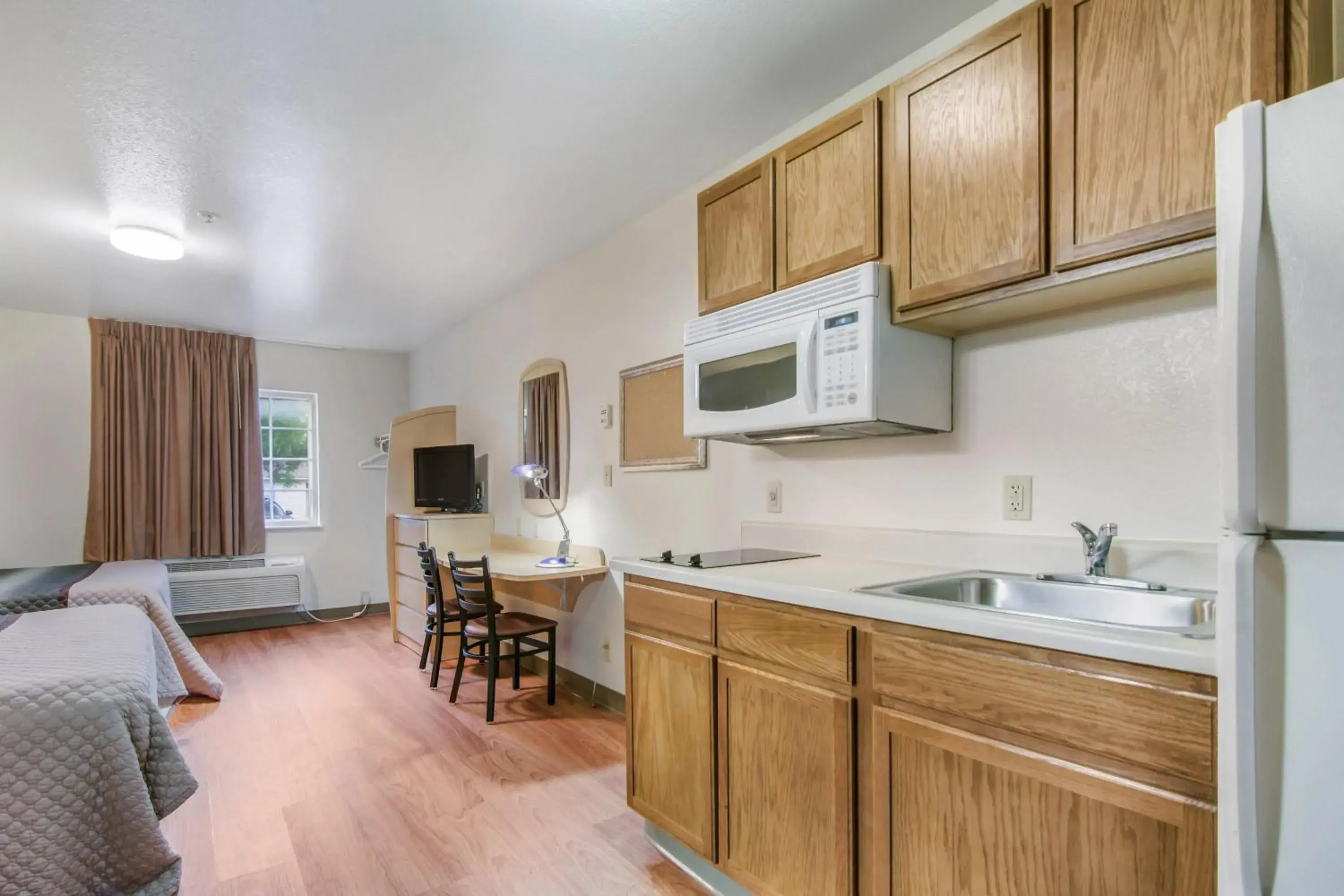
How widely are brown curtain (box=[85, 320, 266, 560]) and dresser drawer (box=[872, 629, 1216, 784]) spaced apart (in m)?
5.55

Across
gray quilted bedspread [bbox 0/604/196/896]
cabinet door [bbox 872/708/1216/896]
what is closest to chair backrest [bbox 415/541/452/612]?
gray quilted bedspread [bbox 0/604/196/896]

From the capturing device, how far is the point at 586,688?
11.6 ft

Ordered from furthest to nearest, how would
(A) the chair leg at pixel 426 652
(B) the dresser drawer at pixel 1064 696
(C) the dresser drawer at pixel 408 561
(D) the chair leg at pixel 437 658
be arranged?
(C) the dresser drawer at pixel 408 561 → (A) the chair leg at pixel 426 652 → (D) the chair leg at pixel 437 658 → (B) the dresser drawer at pixel 1064 696

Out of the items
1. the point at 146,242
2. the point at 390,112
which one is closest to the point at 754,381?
the point at 390,112

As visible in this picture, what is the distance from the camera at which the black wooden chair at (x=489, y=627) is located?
130 inches

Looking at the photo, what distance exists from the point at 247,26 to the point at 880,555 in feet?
7.67

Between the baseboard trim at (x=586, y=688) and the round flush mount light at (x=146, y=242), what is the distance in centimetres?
285

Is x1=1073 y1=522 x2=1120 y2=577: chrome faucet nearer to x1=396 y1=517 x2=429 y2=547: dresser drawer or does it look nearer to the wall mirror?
the wall mirror

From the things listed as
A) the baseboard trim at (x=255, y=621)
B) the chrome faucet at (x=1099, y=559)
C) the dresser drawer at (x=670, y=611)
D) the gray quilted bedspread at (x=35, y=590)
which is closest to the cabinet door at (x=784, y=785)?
the dresser drawer at (x=670, y=611)

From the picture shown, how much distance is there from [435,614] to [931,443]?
3.10 m

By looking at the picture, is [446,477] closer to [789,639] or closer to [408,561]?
[408,561]

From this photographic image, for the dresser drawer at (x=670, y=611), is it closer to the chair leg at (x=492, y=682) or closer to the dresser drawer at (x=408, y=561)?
the chair leg at (x=492, y=682)

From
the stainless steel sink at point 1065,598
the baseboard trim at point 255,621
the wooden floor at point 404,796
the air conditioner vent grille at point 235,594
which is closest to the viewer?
the stainless steel sink at point 1065,598

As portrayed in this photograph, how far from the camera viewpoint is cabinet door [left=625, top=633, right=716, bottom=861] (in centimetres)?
186
